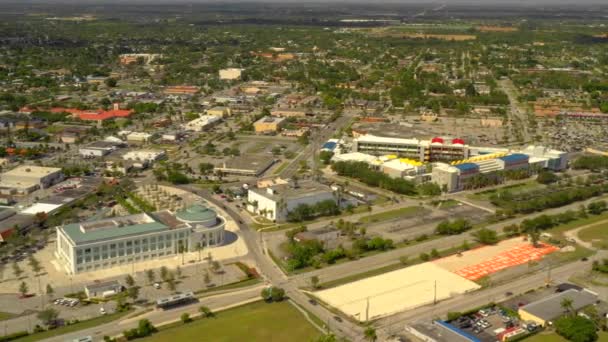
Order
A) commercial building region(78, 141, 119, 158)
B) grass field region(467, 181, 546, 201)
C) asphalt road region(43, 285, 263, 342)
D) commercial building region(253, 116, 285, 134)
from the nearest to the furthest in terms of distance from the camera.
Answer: asphalt road region(43, 285, 263, 342)
grass field region(467, 181, 546, 201)
commercial building region(78, 141, 119, 158)
commercial building region(253, 116, 285, 134)

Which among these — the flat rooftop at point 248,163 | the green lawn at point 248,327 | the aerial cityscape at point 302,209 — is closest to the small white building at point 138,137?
the aerial cityscape at point 302,209

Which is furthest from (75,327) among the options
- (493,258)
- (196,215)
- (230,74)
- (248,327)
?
(230,74)

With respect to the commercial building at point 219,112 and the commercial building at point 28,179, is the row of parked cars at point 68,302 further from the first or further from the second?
the commercial building at point 219,112

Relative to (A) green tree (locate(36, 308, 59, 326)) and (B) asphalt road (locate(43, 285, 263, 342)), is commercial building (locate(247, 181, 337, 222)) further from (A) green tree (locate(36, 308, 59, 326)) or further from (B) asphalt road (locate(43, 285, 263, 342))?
(A) green tree (locate(36, 308, 59, 326))

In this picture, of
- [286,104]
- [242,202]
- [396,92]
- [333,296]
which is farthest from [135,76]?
[333,296]

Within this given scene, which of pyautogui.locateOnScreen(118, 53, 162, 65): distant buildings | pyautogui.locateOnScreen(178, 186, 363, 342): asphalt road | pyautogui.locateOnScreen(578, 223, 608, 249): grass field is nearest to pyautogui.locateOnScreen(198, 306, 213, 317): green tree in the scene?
pyautogui.locateOnScreen(178, 186, 363, 342): asphalt road

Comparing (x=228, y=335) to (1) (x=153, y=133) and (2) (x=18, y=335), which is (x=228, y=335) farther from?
(1) (x=153, y=133)
